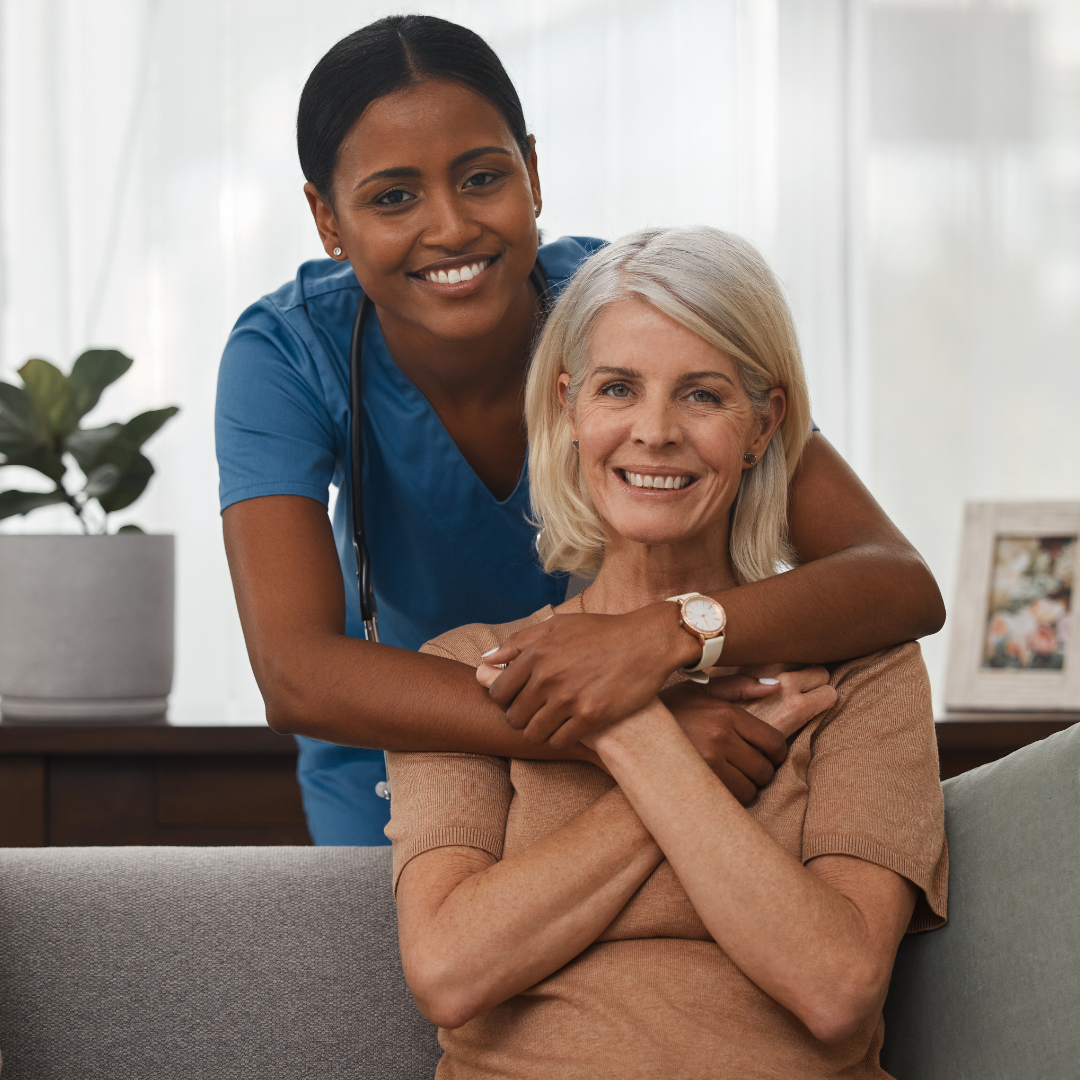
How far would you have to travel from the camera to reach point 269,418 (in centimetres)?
146

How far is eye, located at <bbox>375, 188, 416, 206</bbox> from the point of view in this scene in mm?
1393

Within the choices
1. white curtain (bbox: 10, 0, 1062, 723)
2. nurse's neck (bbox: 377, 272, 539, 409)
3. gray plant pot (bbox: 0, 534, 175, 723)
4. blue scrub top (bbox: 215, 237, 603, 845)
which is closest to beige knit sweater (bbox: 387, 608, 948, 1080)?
blue scrub top (bbox: 215, 237, 603, 845)

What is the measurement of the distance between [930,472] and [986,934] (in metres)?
1.79

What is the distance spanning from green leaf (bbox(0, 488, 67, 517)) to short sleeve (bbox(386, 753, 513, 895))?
114 cm

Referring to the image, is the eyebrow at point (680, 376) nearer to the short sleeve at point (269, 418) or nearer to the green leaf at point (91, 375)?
the short sleeve at point (269, 418)

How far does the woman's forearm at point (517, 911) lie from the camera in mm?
1043

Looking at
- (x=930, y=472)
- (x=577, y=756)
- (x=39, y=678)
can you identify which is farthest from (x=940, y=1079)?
(x=930, y=472)

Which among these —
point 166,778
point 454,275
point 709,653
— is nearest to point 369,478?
point 454,275

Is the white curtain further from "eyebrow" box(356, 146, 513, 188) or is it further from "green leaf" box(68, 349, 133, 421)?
"eyebrow" box(356, 146, 513, 188)

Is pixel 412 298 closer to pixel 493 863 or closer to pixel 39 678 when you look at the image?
pixel 493 863

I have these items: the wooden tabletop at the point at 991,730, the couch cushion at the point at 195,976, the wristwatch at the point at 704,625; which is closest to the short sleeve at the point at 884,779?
the wristwatch at the point at 704,625

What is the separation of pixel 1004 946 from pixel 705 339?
0.66 metres

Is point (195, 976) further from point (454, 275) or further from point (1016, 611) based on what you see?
point (1016, 611)

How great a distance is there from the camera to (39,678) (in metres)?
2.05
